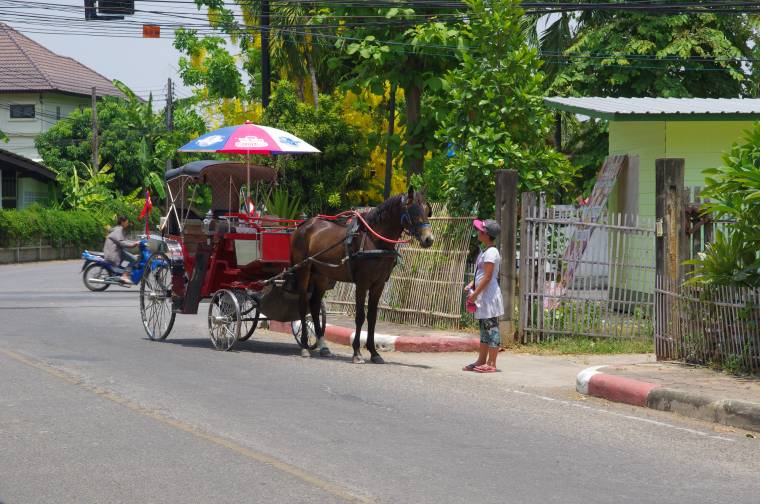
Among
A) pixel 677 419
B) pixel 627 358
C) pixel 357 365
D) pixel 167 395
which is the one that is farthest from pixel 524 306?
pixel 167 395

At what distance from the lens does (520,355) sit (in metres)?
15.7

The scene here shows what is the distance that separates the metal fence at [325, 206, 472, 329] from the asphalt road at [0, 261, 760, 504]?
126 inches

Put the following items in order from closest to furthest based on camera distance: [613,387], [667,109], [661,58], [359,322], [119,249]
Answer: [613,387] < [359,322] < [667,109] < [119,249] < [661,58]

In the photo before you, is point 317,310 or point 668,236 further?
point 317,310

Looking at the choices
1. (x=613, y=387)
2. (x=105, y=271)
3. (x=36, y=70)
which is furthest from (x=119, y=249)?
(x=36, y=70)

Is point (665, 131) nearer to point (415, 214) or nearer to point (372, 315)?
point (415, 214)

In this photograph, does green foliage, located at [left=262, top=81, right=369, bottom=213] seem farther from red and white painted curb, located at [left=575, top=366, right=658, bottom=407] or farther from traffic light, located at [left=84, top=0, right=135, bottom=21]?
red and white painted curb, located at [left=575, top=366, right=658, bottom=407]

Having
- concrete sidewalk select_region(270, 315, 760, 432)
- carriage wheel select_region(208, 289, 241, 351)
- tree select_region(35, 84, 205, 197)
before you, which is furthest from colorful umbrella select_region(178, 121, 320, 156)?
tree select_region(35, 84, 205, 197)

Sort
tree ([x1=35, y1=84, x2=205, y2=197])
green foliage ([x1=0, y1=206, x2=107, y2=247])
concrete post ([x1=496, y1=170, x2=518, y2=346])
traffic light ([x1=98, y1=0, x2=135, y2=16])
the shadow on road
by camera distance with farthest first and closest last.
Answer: tree ([x1=35, y1=84, x2=205, y2=197]), green foliage ([x1=0, y1=206, x2=107, y2=247]), traffic light ([x1=98, y1=0, x2=135, y2=16]), concrete post ([x1=496, y1=170, x2=518, y2=346]), the shadow on road

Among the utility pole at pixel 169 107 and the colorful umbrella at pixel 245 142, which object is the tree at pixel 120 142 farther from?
the colorful umbrella at pixel 245 142

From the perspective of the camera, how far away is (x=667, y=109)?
19516 millimetres

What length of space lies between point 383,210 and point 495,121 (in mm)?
4849

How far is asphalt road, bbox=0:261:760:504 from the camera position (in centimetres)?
730

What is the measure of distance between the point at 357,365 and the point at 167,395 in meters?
3.56
